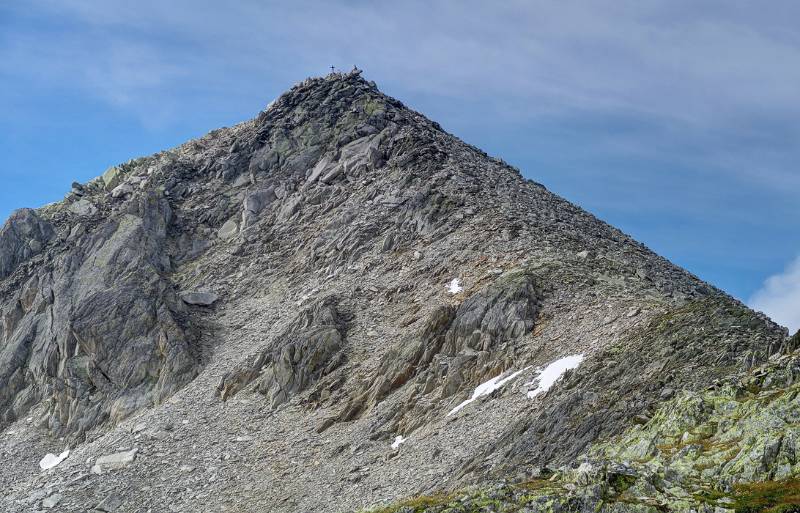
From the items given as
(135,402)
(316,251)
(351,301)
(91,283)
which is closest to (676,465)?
(351,301)

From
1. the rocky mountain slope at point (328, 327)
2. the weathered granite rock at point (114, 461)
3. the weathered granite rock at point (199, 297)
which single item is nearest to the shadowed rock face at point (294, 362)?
the rocky mountain slope at point (328, 327)

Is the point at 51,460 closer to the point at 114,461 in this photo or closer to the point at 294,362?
the point at 114,461

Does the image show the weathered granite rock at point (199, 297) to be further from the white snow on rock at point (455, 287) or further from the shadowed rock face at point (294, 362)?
Answer: the white snow on rock at point (455, 287)

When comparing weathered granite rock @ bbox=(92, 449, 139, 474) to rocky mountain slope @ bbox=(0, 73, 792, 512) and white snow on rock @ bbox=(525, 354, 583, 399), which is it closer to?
rocky mountain slope @ bbox=(0, 73, 792, 512)

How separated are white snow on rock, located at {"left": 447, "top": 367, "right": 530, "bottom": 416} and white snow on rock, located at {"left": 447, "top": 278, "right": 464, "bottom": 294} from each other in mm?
12503

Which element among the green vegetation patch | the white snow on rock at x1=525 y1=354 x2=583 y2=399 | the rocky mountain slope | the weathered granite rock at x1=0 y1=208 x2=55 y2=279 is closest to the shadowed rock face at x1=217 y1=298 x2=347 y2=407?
the rocky mountain slope

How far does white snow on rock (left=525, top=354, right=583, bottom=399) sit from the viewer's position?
164 feet

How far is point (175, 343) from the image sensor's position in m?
72.8

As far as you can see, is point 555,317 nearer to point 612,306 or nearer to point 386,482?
point 612,306

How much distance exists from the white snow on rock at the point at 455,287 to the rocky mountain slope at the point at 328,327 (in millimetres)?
395

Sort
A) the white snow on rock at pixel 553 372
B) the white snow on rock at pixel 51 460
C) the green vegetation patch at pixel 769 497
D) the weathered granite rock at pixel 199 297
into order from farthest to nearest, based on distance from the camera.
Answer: the weathered granite rock at pixel 199 297
the white snow on rock at pixel 51 460
the white snow on rock at pixel 553 372
the green vegetation patch at pixel 769 497

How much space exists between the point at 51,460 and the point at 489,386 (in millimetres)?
32045

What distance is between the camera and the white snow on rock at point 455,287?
66.2m

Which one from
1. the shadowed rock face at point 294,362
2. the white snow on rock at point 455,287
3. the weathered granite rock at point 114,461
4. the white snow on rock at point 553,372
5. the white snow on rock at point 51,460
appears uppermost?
the white snow on rock at point 455,287
